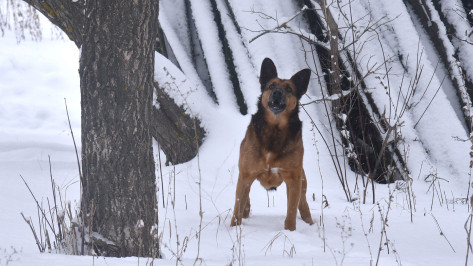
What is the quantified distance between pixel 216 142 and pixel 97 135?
3262mm

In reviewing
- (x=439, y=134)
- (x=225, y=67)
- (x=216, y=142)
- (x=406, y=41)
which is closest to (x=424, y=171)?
(x=439, y=134)

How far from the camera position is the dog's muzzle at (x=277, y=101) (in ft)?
12.9

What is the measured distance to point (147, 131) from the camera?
303 cm

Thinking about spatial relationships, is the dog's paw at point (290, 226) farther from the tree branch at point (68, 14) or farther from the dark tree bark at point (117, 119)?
the tree branch at point (68, 14)

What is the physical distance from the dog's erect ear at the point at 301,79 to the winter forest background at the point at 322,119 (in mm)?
508

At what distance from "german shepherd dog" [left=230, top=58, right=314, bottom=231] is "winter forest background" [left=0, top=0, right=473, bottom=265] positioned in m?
0.28

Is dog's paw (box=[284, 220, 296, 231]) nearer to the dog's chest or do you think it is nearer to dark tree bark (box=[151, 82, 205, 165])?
the dog's chest

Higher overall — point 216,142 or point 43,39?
point 43,39

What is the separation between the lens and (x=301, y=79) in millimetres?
4160

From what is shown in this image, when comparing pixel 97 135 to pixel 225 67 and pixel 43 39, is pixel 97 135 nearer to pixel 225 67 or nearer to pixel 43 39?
pixel 225 67

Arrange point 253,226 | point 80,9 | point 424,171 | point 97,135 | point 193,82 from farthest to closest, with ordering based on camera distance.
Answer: point 193,82 < point 424,171 < point 253,226 < point 80,9 < point 97,135

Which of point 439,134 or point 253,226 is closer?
point 253,226

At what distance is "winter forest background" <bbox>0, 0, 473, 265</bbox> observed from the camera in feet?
14.4

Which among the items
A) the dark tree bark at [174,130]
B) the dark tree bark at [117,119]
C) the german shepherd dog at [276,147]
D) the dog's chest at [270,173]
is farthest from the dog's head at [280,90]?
the dark tree bark at [174,130]
